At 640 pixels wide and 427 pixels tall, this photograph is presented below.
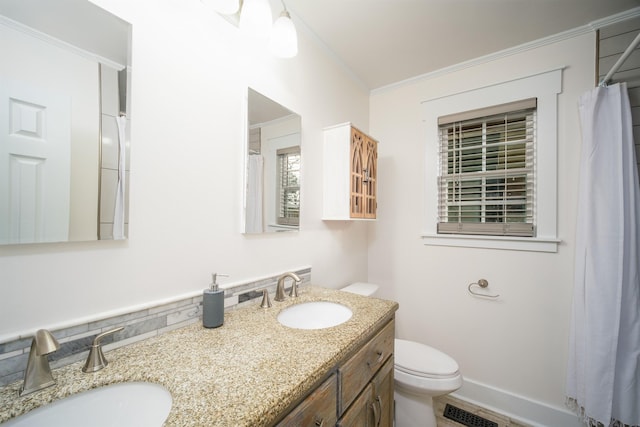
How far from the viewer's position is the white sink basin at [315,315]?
1.18m

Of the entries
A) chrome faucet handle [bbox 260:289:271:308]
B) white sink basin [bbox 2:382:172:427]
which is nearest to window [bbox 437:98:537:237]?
chrome faucet handle [bbox 260:289:271:308]

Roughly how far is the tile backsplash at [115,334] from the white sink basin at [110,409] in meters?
0.15

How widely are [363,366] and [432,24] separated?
6.18ft

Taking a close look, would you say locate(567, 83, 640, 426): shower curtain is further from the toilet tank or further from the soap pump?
the soap pump

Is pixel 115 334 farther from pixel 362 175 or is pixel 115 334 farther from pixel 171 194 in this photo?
pixel 362 175

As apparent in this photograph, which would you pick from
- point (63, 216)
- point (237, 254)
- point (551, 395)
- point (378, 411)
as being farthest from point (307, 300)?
point (551, 395)

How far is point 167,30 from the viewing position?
3.01ft

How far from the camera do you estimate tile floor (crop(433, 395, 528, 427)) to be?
5.44ft

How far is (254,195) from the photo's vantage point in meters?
1.23

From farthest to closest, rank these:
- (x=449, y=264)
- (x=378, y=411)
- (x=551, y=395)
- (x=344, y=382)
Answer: (x=449, y=264) < (x=551, y=395) < (x=378, y=411) < (x=344, y=382)

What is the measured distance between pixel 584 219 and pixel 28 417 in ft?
7.59

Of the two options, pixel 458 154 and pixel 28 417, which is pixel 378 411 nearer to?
pixel 28 417

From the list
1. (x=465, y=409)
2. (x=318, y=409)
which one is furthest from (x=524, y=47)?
(x=465, y=409)

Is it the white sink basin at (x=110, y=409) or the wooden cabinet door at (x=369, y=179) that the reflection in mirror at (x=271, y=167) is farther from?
the white sink basin at (x=110, y=409)
